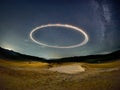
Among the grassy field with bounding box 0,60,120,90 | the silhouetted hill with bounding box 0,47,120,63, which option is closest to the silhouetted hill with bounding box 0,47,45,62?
the silhouetted hill with bounding box 0,47,120,63

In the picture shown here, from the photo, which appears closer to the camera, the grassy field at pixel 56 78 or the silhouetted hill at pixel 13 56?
the grassy field at pixel 56 78

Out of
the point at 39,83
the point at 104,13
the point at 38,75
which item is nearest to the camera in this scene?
the point at 39,83

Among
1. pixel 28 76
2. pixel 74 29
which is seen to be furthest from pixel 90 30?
pixel 28 76

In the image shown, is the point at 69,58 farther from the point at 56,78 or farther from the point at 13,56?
the point at 13,56

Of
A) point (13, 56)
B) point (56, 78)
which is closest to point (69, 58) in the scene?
point (56, 78)

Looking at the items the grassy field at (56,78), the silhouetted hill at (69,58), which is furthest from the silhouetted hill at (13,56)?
the grassy field at (56,78)

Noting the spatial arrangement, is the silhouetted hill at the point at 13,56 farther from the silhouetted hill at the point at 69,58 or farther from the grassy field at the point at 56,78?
the grassy field at the point at 56,78

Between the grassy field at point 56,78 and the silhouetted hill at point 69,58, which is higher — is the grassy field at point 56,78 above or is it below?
below

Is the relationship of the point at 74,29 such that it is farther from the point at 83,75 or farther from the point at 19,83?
the point at 19,83
